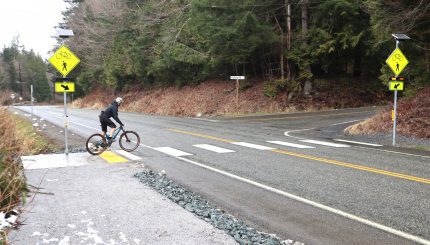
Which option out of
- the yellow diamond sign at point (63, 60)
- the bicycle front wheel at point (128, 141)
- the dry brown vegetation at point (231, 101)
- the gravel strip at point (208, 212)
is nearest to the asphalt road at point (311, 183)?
the gravel strip at point (208, 212)

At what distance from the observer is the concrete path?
4.86 metres

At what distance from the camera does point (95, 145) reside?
12367 mm

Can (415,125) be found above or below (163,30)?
below

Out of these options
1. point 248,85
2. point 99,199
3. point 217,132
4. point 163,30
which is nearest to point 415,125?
point 217,132

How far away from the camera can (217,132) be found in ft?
61.9

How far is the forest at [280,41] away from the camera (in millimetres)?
18344

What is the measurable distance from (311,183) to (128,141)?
7.22 m

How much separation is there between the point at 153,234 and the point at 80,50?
6241 cm

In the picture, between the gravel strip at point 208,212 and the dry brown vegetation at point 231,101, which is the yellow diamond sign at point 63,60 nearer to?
the gravel strip at point 208,212

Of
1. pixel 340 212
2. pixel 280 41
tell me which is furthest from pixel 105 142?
pixel 280 41

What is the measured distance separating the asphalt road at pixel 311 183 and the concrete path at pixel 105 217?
1.09 meters

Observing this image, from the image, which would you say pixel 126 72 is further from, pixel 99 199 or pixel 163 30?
pixel 99 199

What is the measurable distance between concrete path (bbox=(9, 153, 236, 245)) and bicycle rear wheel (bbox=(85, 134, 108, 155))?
11.8 ft

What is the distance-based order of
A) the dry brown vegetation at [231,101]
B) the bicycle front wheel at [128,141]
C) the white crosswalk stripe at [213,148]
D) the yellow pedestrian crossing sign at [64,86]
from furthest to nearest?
the dry brown vegetation at [231,101] → the bicycle front wheel at [128,141] → the white crosswalk stripe at [213,148] → the yellow pedestrian crossing sign at [64,86]
